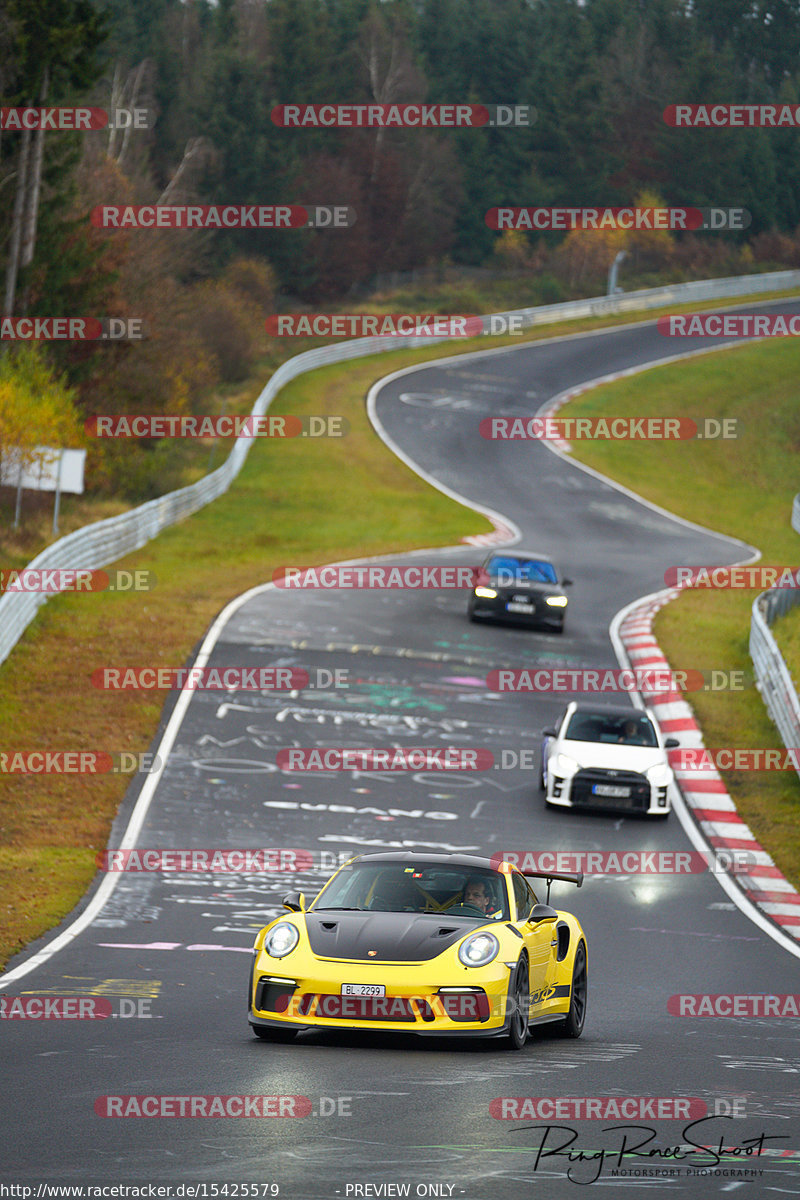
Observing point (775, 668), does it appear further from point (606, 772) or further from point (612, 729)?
point (606, 772)

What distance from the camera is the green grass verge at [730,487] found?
2305 cm

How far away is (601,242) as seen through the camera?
102 metres

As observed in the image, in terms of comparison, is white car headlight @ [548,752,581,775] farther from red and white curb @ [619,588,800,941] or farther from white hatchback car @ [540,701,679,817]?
red and white curb @ [619,588,800,941]

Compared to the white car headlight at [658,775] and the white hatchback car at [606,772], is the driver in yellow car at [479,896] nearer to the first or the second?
the white hatchback car at [606,772]

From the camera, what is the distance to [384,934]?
935 centimetres

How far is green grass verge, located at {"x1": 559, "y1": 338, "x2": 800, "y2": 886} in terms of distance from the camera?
2305 cm

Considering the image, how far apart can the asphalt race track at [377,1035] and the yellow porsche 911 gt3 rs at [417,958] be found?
0.80 feet

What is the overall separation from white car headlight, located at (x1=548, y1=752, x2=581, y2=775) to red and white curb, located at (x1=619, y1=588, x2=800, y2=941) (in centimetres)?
178

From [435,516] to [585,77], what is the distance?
80.0m

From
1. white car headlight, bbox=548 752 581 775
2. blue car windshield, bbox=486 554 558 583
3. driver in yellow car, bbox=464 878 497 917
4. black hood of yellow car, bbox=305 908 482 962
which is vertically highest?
driver in yellow car, bbox=464 878 497 917

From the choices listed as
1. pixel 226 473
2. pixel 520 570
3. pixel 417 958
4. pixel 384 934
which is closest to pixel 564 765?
pixel 384 934

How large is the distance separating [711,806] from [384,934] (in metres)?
13.0

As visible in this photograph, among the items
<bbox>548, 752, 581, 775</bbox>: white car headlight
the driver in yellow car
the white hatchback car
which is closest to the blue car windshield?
the white hatchback car

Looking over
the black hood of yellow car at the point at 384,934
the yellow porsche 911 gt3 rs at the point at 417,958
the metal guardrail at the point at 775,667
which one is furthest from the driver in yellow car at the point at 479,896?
the metal guardrail at the point at 775,667
